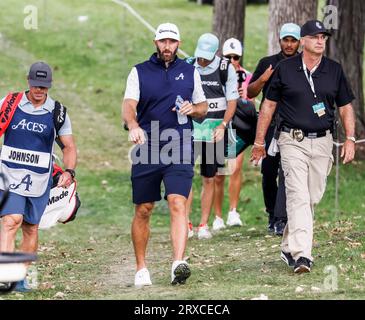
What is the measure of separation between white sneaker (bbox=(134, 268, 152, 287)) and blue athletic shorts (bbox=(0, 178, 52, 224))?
976 millimetres

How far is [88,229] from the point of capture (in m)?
16.3

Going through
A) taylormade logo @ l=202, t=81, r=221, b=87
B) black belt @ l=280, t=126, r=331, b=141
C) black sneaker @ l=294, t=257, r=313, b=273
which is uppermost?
taylormade logo @ l=202, t=81, r=221, b=87

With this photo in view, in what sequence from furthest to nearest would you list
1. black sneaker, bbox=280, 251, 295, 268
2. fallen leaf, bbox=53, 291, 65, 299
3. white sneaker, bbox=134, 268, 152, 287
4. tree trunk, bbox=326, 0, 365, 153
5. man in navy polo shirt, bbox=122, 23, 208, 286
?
1. tree trunk, bbox=326, 0, 365, 153
2. black sneaker, bbox=280, 251, 295, 268
3. white sneaker, bbox=134, 268, 152, 287
4. man in navy polo shirt, bbox=122, 23, 208, 286
5. fallen leaf, bbox=53, 291, 65, 299

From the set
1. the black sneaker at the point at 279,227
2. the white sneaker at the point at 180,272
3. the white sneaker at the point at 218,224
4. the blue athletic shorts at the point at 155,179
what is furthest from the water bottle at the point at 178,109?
the white sneaker at the point at 218,224

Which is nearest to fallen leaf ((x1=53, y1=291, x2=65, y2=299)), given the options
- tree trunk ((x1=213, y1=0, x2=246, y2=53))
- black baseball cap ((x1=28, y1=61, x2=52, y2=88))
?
black baseball cap ((x1=28, y1=61, x2=52, y2=88))

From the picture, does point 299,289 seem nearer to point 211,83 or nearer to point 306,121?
point 306,121

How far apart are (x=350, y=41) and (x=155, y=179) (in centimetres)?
940

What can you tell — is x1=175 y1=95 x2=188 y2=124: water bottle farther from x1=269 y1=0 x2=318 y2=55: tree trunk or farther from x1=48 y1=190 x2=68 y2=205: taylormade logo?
x1=269 y1=0 x2=318 y2=55: tree trunk

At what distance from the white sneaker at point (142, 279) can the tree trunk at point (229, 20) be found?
10.9 m

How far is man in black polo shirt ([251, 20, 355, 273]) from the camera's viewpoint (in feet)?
34.1

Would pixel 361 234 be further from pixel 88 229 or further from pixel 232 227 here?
pixel 88 229

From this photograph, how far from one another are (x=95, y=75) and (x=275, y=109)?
637 inches

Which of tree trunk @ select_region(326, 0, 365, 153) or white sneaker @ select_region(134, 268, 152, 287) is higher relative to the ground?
tree trunk @ select_region(326, 0, 365, 153)
